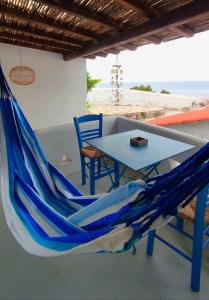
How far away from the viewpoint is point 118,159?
5.42ft

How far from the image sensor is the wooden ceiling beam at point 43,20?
7.38 feet

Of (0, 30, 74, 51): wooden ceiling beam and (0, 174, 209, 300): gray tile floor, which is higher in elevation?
(0, 30, 74, 51): wooden ceiling beam

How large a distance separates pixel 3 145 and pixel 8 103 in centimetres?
38

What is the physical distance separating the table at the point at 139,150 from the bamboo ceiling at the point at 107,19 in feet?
3.76

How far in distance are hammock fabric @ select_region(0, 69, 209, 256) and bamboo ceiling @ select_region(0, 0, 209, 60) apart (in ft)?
5.23

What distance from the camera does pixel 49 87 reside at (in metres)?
4.39

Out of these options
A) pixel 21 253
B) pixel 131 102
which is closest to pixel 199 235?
pixel 21 253

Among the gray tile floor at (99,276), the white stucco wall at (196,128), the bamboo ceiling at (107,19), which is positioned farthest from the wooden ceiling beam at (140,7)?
the white stucco wall at (196,128)

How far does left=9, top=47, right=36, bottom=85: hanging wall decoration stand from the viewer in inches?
151

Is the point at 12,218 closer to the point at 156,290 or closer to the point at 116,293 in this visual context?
the point at 116,293

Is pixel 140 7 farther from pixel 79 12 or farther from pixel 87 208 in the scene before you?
pixel 87 208

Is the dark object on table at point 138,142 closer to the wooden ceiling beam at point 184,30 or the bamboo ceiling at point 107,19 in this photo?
the bamboo ceiling at point 107,19

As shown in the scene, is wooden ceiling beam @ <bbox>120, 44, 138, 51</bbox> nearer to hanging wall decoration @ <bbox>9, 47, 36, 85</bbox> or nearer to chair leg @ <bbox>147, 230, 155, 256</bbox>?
hanging wall decoration @ <bbox>9, 47, 36, 85</bbox>

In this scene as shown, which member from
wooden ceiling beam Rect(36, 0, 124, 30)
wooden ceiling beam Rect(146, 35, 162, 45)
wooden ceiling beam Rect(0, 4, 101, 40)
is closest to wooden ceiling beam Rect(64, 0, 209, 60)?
wooden ceiling beam Rect(36, 0, 124, 30)
